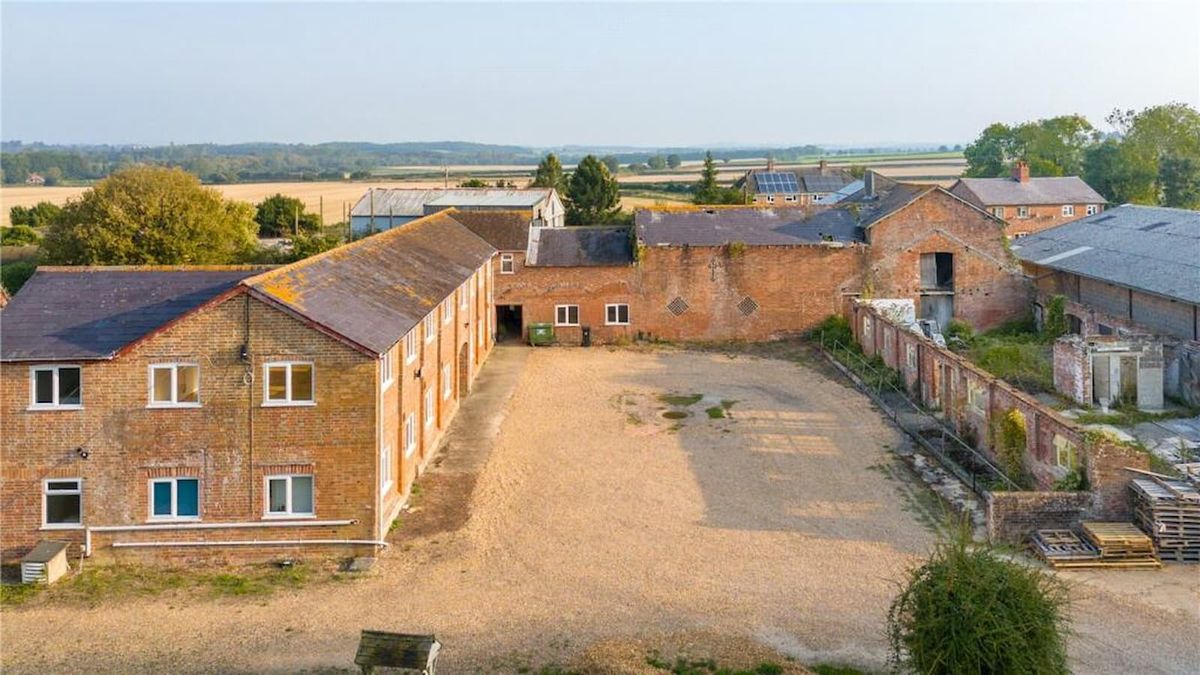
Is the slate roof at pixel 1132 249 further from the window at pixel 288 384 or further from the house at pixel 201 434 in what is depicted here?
the window at pixel 288 384

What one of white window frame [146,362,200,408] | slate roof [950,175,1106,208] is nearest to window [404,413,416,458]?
white window frame [146,362,200,408]

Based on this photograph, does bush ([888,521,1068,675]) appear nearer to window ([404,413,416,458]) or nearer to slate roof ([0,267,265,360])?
window ([404,413,416,458])

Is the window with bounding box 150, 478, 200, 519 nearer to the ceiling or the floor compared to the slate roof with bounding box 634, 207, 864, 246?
nearer to the floor

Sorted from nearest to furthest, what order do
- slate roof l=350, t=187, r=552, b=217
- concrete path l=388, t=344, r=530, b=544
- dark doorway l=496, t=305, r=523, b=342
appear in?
concrete path l=388, t=344, r=530, b=544, dark doorway l=496, t=305, r=523, b=342, slate roof l=350, t=187, r=552, b=217

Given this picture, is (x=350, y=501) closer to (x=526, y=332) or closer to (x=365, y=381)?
(x=365, y=381)

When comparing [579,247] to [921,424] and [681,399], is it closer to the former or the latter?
[681,399]

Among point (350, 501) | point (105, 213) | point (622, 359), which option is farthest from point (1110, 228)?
point (105, 213)

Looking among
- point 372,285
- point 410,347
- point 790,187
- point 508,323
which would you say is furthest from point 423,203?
point 410,347

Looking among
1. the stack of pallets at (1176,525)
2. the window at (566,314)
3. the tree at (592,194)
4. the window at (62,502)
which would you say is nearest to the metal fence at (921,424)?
the stack of pallets at (1176,525)
